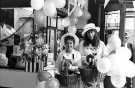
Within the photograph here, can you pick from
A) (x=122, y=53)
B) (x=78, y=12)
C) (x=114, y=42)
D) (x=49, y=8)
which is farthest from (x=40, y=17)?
(x=122, y=53)

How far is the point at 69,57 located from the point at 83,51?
6.7 inches

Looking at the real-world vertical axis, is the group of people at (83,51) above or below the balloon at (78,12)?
below

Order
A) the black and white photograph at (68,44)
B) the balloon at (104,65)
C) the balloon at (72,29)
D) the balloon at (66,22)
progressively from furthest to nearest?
the balloon at (66,22), the balloon at (72,29), the black and white photograph at (68,44), the balloon at (104,65)

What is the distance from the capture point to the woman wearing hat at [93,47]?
2408mm

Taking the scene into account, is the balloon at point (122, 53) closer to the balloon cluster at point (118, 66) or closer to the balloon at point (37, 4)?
the balloon cluster at point (118, 66)

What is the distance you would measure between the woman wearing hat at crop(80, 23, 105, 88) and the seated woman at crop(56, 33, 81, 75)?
0.11 metres

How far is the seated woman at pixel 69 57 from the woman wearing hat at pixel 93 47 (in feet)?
0.35

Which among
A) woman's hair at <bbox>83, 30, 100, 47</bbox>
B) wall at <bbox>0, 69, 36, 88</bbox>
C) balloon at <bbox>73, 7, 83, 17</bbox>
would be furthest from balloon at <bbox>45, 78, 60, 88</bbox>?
wall at <bbox>0, 69, 36, 88</bbox>

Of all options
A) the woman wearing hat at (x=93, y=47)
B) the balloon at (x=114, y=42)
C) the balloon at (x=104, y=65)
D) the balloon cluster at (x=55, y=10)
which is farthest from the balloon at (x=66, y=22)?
the balloon at (x=104, y=65)

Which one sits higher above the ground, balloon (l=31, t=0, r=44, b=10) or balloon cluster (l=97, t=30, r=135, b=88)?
balloon (l=31, t=0, r=44, b=10)

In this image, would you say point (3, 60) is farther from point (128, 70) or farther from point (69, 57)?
point (128, 70)

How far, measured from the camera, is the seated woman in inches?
98.3

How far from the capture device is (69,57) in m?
2.52

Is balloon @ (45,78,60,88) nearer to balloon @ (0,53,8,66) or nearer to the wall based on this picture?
the wall
